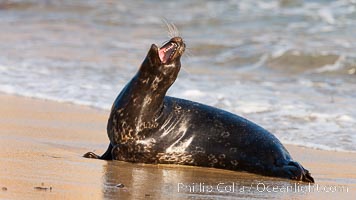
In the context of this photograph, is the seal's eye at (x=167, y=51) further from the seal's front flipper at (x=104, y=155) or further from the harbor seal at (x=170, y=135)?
the seal's front flipper at (x=104, y=155)

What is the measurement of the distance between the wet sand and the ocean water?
2.63ft

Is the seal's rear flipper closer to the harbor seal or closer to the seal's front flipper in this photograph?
the harbor seal

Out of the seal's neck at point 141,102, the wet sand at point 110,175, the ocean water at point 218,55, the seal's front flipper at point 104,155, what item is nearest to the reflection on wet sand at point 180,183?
the wet sand at point 110,175

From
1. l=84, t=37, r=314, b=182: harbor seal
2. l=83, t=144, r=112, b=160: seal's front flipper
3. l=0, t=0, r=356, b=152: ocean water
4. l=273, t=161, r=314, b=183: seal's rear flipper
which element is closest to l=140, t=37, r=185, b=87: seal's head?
l=84, t=37, r=314, b=182: harbor seal

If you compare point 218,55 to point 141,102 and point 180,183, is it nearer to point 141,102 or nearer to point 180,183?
point 141,102

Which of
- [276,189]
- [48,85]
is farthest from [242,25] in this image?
[276,189]

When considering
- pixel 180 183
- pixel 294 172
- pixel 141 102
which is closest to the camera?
pixel 180 183

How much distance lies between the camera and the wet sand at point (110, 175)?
4414 millimetres

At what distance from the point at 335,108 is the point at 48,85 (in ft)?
8.66

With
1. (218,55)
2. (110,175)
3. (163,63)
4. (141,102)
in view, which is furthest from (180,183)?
(218,55)

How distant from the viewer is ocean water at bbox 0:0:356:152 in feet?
25.3

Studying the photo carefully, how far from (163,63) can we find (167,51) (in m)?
0.07

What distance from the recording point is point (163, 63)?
212 inches

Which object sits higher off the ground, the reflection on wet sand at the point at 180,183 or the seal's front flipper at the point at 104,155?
the seal's front flipper at the point at 104,155
